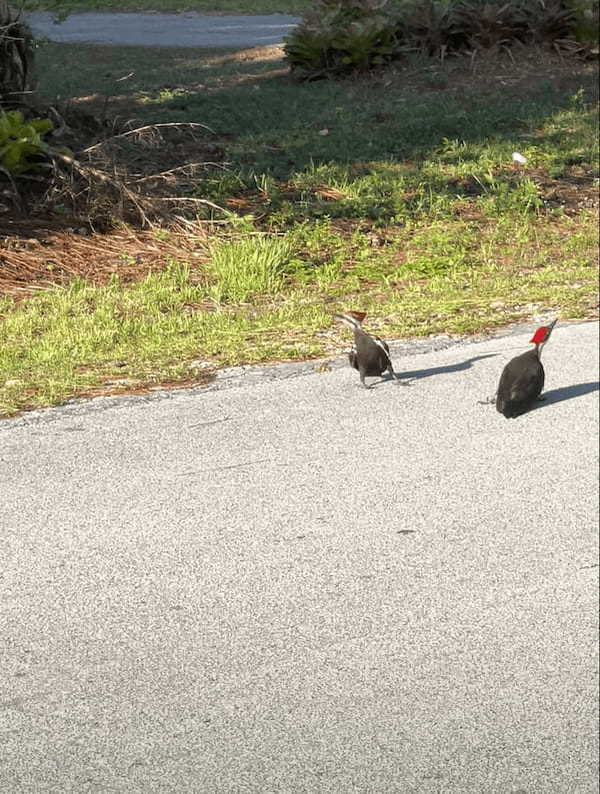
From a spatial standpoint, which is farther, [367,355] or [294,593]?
[367,355]

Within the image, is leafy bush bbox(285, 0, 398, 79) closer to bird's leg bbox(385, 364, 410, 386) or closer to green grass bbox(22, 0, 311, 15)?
bird's leg bbox(385, 364, 410, 386)

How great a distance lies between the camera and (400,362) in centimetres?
627

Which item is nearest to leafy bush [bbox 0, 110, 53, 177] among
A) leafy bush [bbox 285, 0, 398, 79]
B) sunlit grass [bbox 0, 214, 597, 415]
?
sunlit grass [bbox 0, 214, 597, 415]

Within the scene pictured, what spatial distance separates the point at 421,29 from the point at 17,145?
7.86m

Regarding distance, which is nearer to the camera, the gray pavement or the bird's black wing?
the bird's black wing

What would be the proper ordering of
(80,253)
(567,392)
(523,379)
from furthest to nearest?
(80,253), (567,392), (523,379)

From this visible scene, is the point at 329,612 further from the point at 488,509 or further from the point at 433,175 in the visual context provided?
the point at 433,175

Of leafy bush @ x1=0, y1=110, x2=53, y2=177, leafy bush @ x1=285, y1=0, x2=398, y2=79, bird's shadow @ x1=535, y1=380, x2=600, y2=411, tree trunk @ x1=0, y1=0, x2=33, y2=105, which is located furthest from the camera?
leafy bush @ x1=285, y1=0, x2=398, y2=79

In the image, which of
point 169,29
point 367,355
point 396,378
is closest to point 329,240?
point 396,378

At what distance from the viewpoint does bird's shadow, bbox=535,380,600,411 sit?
574 centimetres

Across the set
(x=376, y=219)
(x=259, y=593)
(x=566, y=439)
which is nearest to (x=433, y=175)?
(x=376, y=219)

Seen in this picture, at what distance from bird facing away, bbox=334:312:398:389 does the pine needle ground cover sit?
2.11 feet

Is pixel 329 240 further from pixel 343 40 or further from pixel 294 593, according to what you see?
pixel 343 40

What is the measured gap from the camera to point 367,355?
5.62 meters
